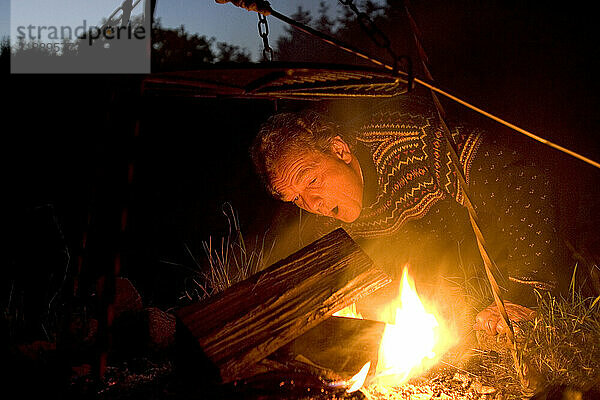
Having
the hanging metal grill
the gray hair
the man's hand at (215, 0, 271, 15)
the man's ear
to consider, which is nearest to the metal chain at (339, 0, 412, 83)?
the hanging metal grill

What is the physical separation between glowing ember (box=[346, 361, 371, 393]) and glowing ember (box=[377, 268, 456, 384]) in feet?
0.30

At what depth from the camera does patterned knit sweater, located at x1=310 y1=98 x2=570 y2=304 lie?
111 inches

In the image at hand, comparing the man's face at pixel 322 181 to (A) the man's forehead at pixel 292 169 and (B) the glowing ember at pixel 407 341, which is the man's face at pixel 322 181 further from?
(B) the glowing ember at pixel 407 341

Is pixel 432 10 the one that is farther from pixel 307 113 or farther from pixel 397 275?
pixel 397 275

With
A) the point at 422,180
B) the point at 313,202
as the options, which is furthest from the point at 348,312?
the point at 422,180

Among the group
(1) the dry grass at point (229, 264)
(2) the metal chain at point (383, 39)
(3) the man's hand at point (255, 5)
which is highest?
(3) the man's hand at point (255, 5)

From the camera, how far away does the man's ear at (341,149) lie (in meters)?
3.03

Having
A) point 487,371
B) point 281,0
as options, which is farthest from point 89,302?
point 281,0

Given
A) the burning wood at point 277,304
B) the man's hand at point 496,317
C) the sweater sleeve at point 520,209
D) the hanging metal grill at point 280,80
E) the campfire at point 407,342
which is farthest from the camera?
the sweater sleeve at point 520,209

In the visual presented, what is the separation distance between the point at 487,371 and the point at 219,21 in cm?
303

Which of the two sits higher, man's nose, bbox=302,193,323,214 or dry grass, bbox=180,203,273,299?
man's nose, bbox=302,193,323,214

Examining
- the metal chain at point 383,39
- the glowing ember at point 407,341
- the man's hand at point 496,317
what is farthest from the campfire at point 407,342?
the metal chain at point 383,39

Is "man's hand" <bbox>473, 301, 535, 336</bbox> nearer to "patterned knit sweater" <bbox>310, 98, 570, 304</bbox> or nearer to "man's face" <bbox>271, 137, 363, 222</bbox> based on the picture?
"patterned knit sweater" <bbox>310, 98, 570, 304</bbox>

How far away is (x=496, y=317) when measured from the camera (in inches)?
96.3
